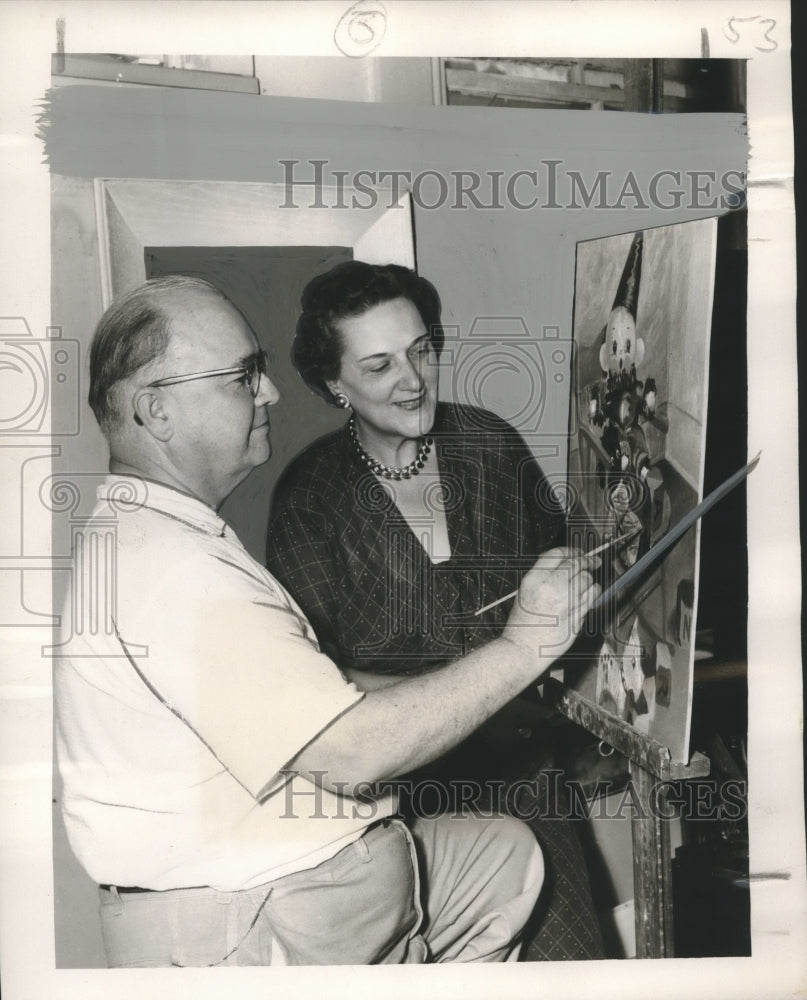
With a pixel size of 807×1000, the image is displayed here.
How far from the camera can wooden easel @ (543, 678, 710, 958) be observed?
157cm

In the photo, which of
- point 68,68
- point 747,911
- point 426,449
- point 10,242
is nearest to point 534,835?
point 747,911

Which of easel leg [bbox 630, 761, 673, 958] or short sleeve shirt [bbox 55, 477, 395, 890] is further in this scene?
easel leg [bbox 630, 761, 673, 958]

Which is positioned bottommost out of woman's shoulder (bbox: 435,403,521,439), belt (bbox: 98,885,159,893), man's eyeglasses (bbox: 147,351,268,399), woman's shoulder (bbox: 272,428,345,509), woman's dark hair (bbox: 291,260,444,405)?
belt (bbox: 98,885,159,893)

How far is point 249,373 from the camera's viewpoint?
154 centimetres

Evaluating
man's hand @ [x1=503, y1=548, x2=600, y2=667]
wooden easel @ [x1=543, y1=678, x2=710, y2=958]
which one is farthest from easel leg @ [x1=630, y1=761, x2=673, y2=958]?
man's hand @ [x1=503, y1=548, x2=600, y2=667]

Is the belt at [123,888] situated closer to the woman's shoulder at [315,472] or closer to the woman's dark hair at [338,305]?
A: the woman's shoulder at [315,472]

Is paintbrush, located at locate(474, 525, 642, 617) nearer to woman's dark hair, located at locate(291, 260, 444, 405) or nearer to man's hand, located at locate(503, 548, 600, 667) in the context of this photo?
man's hand, located at locate(503, 548, 600, 667)

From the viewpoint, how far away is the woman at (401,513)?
1543mm

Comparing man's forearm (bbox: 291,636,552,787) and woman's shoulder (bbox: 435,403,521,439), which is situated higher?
woman's shoulder (bbox: 435,403,521,439)

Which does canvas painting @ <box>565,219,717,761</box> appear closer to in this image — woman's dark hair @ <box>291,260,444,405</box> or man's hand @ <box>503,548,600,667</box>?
man's hand @ <box>503,548,600,667</box>

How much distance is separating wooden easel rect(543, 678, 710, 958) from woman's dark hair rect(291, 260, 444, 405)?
0.61 metres

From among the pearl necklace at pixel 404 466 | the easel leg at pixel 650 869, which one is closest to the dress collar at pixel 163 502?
the pearl necklace at pixel 404 466

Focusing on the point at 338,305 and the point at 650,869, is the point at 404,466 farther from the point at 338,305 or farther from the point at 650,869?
the point at 650,869

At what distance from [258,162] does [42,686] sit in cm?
90
